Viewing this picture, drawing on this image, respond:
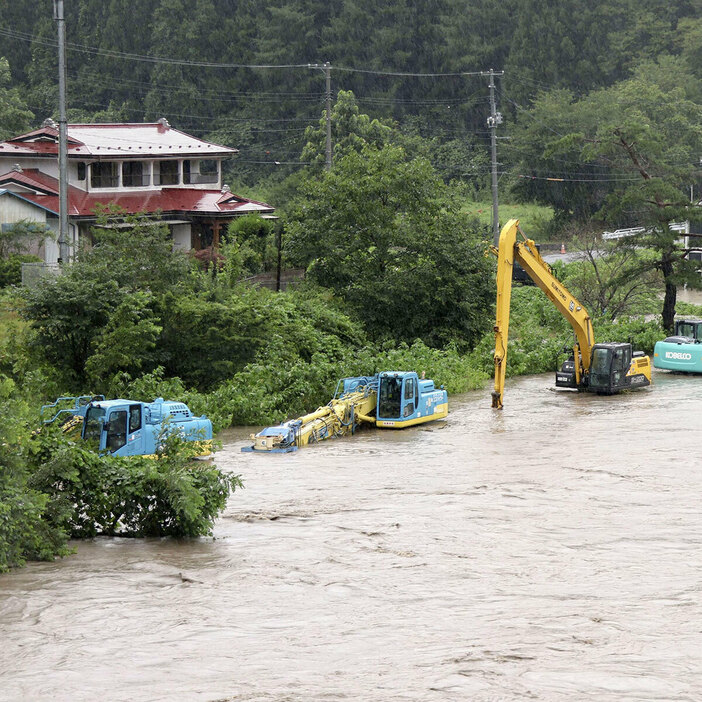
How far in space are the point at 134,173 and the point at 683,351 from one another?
2711 cm

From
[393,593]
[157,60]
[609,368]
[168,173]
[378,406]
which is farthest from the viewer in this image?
[157,60]

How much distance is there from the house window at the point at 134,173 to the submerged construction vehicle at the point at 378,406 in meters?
27.0

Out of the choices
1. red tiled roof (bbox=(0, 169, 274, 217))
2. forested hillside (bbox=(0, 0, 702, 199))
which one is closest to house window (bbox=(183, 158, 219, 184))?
red tiled roof (bbox=(0, 169, 274, 217))

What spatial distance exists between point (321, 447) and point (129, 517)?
9.04 m

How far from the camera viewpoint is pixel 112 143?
184 ft

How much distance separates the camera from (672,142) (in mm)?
80625

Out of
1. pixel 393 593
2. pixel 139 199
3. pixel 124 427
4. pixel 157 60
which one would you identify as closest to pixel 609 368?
pixel 124 427

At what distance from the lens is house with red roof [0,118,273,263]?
169 feet

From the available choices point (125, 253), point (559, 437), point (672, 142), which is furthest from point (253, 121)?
point (559, 437)

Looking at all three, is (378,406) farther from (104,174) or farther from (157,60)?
(157,60)

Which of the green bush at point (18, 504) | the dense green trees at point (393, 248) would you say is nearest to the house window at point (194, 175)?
the dense green trees at point (393, 248)

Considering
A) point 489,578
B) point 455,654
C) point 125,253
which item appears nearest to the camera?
point 455,654

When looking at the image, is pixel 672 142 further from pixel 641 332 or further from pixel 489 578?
pixel 489 578

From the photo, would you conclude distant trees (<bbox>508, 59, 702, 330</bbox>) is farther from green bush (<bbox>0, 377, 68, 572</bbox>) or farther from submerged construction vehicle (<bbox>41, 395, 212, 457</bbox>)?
green bush (<bbox>0, 377, 68, 572</bbox>)
